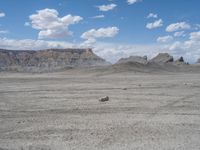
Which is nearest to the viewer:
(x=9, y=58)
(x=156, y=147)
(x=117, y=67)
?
(x=156, y=147)

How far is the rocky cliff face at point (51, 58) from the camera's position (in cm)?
13200

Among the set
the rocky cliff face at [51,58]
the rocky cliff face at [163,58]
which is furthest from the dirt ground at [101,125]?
the rocky cliff face at [51,58]

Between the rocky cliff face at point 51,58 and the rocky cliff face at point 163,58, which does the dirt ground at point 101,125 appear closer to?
the rocky cliff face at point 163,58

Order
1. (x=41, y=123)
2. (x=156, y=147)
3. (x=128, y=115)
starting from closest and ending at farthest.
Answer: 1. (x=156, y=147)
2. (x=41, y=123)
3. (x=128, y=115)

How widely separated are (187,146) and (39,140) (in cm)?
419

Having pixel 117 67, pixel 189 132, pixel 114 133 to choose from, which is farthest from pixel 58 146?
pixel 117 67

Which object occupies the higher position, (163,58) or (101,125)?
(163,58)

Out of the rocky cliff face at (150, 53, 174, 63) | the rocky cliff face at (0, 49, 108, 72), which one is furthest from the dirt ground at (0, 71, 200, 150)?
the rocky cliff face at (0, 49, 108, 72)

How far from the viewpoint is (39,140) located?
1045cm

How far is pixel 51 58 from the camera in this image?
140 m

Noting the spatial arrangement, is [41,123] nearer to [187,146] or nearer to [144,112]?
[144,112]

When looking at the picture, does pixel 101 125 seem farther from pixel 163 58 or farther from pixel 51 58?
pixel 51 58

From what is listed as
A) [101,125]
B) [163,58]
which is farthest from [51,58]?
[101,125]

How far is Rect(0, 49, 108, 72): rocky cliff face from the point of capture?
13200 centimetres
